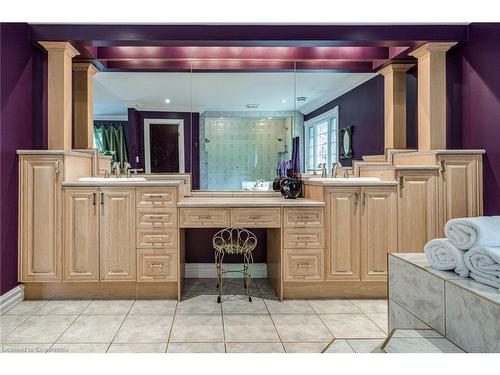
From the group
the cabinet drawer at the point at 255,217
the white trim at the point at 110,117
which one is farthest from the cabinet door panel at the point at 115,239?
the white trim at the point at 110,117

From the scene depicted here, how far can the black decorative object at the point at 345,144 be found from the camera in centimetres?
347

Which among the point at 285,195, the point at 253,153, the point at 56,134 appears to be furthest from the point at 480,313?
the point at 56,134

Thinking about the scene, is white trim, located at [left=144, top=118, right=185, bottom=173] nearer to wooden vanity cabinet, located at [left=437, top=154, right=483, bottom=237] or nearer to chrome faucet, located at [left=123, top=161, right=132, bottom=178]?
chrome faucet, located at [left=123, top=161, right=132, bottom=178]

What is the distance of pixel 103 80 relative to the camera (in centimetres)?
343

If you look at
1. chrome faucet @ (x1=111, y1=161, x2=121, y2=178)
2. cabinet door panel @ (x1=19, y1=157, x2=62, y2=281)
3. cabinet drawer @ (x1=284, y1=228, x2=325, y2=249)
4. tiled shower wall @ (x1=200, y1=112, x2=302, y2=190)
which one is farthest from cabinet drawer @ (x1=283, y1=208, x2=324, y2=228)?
cabinet door panel @ (x1=19, y1=157, x2=62, y2=281)

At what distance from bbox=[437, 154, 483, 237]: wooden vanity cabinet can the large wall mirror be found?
0.99 m

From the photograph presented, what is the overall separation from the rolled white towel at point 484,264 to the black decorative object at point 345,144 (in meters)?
2.41

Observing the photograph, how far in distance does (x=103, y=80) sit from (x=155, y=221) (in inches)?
63.9

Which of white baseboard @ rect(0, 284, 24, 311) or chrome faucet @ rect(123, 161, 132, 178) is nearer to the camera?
white baseboard @ rect(0, 284, 24, 311)

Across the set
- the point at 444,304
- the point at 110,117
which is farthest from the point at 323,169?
the point at 444,304

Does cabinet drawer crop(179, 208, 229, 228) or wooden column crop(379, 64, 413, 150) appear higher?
wooden column crop(379, 64, 413, 150)

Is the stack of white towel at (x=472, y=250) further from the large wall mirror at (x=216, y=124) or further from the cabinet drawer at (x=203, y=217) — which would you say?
the large wall mirror at (x=216, y=124)

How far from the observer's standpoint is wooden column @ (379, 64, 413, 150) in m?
3.42
